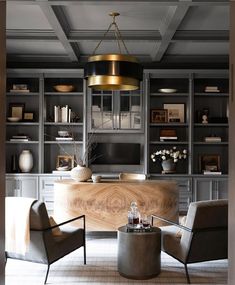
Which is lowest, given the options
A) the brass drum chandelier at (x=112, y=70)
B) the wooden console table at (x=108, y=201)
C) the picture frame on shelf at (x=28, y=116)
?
the wooden console table at (x=108, y=201)

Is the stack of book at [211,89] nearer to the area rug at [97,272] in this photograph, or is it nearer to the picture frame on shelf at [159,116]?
the picture frame on shelf at [159,116]

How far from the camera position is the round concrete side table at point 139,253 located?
11.5ft

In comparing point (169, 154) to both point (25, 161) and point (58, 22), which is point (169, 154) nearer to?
point (25, 161)

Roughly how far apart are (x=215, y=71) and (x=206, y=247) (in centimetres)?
373

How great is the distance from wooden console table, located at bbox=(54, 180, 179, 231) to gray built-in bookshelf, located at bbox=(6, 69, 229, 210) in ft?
5.51

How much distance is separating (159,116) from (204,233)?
11.5 feet

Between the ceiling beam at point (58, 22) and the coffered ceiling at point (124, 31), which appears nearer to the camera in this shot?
the ceiling beam at point (58, 22)

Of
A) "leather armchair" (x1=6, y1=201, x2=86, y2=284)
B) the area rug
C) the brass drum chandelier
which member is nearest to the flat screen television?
the area rug

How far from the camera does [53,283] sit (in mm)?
3492

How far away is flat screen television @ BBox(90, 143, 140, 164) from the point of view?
6.71m

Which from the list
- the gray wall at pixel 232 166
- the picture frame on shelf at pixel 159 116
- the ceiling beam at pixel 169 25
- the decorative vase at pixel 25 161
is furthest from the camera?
the picture frame on shelf at pixel 159 116

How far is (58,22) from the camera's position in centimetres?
433

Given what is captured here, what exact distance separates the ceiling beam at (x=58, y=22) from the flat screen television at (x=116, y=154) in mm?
1837

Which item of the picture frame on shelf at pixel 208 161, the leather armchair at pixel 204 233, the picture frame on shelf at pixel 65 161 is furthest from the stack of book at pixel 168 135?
the leather armchair at pixel 204 233
